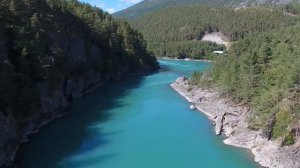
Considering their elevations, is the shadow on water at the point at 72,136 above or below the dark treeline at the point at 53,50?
below

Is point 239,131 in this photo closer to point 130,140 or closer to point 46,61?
point 130,140

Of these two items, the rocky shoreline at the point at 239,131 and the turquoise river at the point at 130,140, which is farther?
the turquoise river at the point at 130,140

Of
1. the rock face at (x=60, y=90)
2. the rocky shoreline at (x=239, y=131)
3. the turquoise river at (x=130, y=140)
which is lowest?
the turquoise river at (x=130, y=140)

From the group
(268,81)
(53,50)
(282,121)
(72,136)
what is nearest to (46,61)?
(53,50)

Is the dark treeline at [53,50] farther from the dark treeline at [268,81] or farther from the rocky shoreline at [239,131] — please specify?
the dark treeline at [268,81]

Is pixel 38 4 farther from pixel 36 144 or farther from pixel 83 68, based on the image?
pixel 36 144

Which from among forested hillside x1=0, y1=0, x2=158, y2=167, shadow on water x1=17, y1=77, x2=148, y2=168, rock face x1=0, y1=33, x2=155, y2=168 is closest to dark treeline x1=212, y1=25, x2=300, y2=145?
shadow on water x1=17, y1=77, x2=148, y2=168

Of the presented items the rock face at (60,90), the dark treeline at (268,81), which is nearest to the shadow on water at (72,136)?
the rock face at (60,90)
